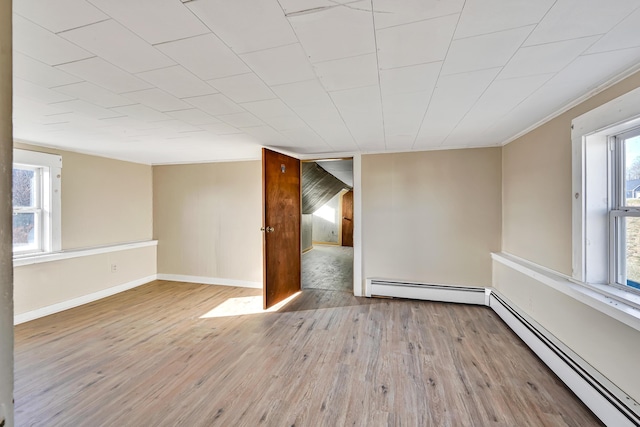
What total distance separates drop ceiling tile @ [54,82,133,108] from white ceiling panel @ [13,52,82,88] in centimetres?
6

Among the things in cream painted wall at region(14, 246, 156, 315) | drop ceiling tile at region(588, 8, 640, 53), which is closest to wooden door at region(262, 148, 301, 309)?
cream painted wall at region(14, 246, 156, 315)

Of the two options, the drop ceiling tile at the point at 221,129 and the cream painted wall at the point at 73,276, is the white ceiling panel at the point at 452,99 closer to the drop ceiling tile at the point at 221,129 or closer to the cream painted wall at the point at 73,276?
the drop ceiling tile at the point at 221,129

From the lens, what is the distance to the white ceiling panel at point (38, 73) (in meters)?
1.35

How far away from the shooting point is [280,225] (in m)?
3.42

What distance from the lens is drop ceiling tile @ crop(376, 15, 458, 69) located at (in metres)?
1.10

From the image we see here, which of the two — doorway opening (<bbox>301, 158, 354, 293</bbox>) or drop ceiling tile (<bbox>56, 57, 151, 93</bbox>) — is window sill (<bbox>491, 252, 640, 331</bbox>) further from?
drop ceiling tile (<bbox>56, 57, 151, 93</bbox>)

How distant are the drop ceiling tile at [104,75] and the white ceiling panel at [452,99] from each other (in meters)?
1.85

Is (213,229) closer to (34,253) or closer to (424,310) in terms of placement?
(34,253)

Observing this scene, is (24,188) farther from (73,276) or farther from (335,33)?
(335,33)

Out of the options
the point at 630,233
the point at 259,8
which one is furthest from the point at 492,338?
the point at 259,8

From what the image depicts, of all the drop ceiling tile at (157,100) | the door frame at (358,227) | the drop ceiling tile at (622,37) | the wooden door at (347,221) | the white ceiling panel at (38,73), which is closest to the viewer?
the drop ceiling tile at (622,37)

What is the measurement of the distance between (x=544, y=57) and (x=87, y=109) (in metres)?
3.05

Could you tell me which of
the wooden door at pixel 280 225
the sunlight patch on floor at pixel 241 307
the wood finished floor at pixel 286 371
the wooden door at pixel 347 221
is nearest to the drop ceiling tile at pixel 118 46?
the wooden door at pixel 280 225

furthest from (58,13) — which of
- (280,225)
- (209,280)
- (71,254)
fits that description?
(209,280)
